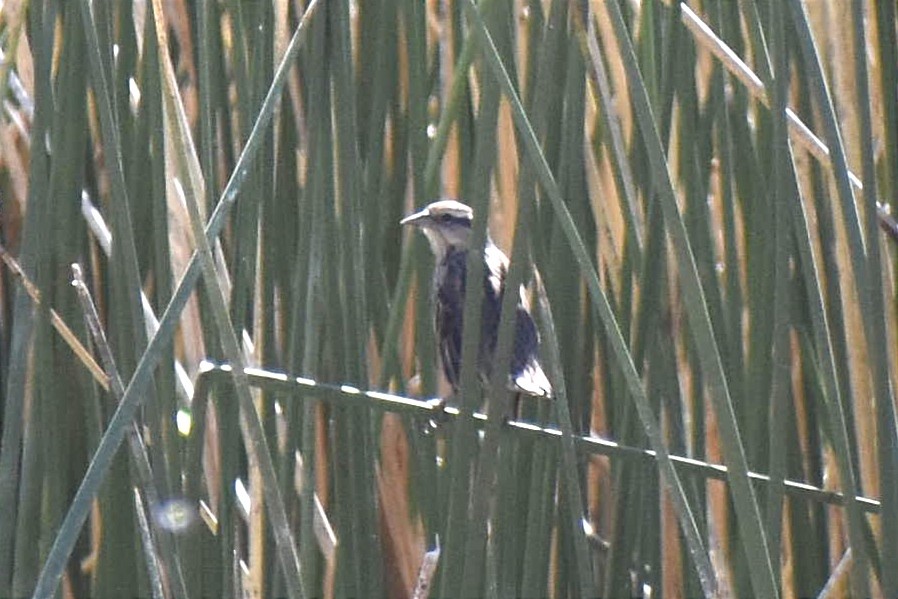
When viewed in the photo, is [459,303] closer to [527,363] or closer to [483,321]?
[483,321]

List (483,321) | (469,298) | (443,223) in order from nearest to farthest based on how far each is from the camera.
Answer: (469,298) → (443,223) → (483,321)

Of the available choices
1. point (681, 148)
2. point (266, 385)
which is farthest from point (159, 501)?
point (681, 148)

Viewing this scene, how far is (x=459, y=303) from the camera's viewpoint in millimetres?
3289

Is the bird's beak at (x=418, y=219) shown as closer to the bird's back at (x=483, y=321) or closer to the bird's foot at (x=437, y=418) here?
the bird's back at (x=483, y=321)

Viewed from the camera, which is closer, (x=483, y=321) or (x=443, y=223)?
(x=443, y=223)

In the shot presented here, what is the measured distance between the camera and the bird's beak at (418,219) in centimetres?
268

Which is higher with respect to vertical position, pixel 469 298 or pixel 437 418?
pixel 469 298

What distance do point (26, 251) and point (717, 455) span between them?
5.18 feet

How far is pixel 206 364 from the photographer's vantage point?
2240 mm

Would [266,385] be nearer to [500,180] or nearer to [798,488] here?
[798,488]

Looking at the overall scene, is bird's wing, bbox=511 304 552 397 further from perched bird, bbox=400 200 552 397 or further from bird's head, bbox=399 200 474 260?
bird's head, bbox=399 200 474 260

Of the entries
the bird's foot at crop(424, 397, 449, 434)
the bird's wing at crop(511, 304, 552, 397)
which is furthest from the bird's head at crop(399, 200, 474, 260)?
the bird's foot at crop(424, 397, 449, 434)

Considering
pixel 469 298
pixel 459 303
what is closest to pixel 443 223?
pixel 459 303

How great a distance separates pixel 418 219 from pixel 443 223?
0.24 m
